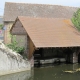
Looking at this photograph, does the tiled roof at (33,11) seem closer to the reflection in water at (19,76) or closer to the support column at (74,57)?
the support column at (74,57)

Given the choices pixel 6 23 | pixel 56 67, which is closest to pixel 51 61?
pixel 56 67

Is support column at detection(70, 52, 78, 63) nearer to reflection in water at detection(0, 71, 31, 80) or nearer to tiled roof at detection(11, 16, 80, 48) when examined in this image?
tiled roof at detection(11, 16, 80, 48)

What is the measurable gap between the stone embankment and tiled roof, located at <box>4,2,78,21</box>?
703 inches

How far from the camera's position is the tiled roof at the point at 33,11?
40500 millimetres

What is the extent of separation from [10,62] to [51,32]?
676cm

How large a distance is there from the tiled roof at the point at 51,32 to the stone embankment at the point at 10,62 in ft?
6.85

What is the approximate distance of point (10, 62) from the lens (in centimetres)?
2188

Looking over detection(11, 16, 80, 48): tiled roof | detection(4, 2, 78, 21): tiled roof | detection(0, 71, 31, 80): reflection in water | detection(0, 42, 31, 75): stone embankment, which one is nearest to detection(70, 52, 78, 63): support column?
detection(11, 16, 80, 48): tiled roof

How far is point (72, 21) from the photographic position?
31078 mm

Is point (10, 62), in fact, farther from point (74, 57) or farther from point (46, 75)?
point (74, 57)

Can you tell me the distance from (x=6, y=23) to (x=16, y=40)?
13875 millimetres

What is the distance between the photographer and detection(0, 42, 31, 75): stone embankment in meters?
21.5

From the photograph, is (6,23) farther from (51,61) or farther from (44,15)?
(51,61)

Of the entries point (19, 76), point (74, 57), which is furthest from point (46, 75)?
point (74, 57)
